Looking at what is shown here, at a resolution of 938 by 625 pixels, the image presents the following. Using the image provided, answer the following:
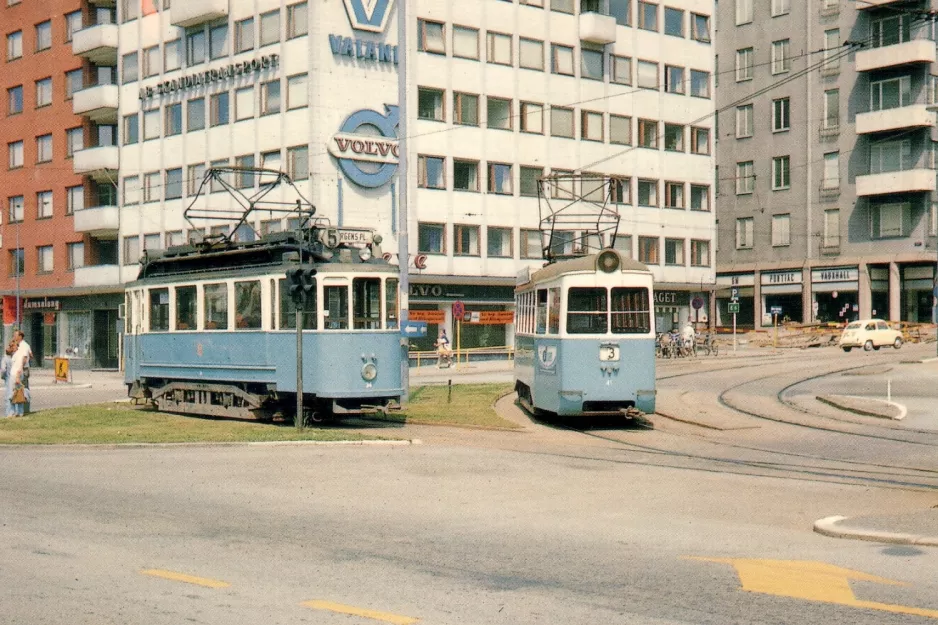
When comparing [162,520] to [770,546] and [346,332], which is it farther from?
[346,332]

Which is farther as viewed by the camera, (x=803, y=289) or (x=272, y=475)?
(x=803, y=289)

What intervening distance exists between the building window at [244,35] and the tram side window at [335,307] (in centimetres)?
3304

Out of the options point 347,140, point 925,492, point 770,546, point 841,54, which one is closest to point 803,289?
point 841,54

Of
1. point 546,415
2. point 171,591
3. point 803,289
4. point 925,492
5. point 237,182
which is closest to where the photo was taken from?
point 171,591

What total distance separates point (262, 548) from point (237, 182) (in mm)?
45409

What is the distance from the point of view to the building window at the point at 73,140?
2403 inches

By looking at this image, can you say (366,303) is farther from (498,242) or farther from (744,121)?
(744,121)

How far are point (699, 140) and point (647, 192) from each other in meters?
4.75

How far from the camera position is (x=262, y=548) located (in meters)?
9.92

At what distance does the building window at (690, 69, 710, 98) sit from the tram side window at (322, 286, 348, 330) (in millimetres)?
44388

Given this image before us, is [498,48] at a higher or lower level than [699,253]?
higher

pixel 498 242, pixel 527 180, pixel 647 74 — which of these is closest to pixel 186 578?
pixel 498 242

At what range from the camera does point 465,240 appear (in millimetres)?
55375

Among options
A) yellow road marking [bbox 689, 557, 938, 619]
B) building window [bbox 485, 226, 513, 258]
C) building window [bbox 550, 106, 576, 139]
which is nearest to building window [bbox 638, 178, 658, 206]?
building window [bbox 550, 106, 576, 139]
